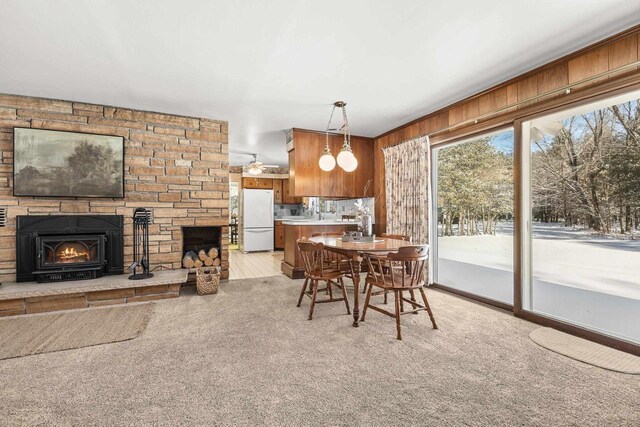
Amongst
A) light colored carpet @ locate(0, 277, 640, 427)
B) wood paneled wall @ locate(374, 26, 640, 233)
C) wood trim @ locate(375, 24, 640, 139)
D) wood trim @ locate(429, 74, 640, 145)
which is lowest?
light colored carpet @ locate(0, 277, 640, 427)

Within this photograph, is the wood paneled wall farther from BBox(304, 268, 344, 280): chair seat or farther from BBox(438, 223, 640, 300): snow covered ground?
BBox(304, 268, 344, 280): chair seat

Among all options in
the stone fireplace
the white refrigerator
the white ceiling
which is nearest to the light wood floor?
the white refrigerator

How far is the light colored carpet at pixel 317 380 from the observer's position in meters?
1.59

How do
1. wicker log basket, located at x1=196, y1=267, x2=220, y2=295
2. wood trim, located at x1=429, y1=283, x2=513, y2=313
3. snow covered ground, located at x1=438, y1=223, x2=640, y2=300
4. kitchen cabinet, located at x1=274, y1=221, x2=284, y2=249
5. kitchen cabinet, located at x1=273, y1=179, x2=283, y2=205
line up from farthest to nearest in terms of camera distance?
kitchen cabinet, located at x1=273, y1=179, x2=283, y2=205
kitchen cabinet, located at x1=274, y1=221, x2=284, y2=249
wicker log basket, located at x1=196, y1=267, x2=220, y2=295
wood trim, located at x1=429, y1=283, x2=513, y2=313
snow covered ground, located at x1=438, y1=223, x2=640, y2=300

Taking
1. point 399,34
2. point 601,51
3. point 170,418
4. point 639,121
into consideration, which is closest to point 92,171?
point 170,418

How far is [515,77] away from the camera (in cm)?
304

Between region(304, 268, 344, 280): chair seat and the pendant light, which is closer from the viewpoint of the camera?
region(304, 268, 344, 280): chair seat

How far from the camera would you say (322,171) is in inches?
207

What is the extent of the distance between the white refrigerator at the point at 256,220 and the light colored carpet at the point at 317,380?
507 cm

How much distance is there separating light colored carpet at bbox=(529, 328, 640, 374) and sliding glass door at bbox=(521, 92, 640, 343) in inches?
8.3

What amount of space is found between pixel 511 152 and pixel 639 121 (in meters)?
1.08

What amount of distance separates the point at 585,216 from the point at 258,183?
22.9 feet

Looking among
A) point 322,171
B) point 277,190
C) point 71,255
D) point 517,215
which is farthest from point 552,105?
point 277,190

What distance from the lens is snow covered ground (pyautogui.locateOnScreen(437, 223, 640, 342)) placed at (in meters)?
2.77
